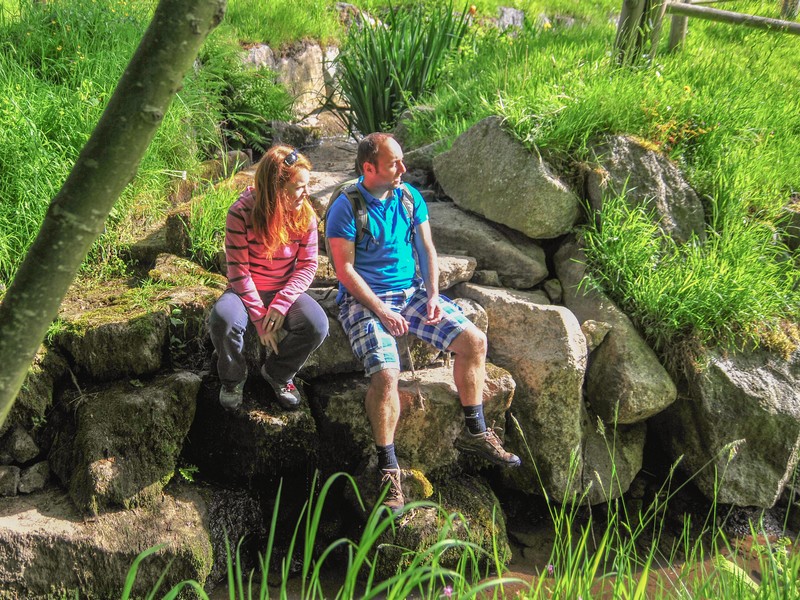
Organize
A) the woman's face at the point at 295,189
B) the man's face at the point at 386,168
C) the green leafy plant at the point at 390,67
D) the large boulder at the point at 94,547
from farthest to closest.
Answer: the green leafy plant at the point at 390,67
the man's face at the point at 386,168
the woman's face at the point at 295,189
the large boulder at the point at 94,547

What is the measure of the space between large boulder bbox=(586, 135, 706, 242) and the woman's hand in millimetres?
2459

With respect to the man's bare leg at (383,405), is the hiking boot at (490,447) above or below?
below

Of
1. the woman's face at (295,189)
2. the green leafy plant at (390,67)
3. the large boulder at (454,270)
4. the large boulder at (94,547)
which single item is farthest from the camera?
the green leafy plant at (390,67)

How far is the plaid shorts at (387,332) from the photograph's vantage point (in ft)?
12.6

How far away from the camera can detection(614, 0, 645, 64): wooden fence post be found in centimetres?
597

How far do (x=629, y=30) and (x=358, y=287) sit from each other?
3.57 meters

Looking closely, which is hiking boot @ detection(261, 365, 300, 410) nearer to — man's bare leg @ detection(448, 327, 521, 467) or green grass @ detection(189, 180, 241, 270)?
man's bare leg @ detection(448, 327, 521, 467)

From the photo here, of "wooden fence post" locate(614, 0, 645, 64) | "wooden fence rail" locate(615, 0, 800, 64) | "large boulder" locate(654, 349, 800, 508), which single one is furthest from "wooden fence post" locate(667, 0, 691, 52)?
"large boulder" locate(654, 349, 800, 508)

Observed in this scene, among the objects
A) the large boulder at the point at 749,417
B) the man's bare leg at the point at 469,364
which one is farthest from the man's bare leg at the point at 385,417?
the large boulder at the point at 749,417

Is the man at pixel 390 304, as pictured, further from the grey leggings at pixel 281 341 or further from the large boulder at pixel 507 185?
the large boulder at pixel 507 185

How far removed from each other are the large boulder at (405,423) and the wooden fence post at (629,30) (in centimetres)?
320

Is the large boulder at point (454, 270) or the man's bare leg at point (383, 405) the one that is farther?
the large boulder at point (454, 270)

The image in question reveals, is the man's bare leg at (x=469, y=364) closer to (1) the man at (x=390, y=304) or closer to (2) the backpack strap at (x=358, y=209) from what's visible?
(1) the man at (x=390, y=304)

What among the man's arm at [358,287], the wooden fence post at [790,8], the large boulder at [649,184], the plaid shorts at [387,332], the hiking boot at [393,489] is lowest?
the hiking boot at [393,489]
